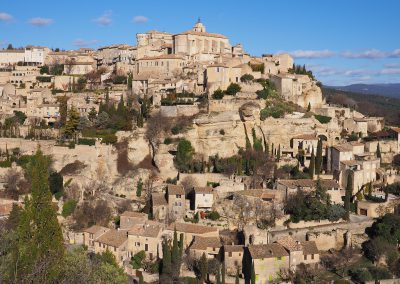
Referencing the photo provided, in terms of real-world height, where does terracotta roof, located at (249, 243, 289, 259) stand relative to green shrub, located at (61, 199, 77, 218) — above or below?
below

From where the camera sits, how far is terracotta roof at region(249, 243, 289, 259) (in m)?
30.3

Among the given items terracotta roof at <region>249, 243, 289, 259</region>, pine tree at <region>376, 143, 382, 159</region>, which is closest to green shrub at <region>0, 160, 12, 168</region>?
terracotta roof at <region>249, 243, 289, 259</region>

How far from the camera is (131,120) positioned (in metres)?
43.5

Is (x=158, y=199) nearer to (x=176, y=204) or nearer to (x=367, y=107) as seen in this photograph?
(x=176, y=204)

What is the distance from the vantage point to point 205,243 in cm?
3209

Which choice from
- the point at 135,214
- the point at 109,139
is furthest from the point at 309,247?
the point at 109,139

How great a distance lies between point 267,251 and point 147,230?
292 inches

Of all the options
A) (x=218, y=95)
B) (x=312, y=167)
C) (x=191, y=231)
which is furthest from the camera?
(x=218, y=95)

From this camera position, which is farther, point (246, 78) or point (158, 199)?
point (246, 78)

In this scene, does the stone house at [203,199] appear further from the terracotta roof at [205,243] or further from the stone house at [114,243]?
the stone house at [114,243]

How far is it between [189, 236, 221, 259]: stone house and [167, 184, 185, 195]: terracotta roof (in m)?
4.20

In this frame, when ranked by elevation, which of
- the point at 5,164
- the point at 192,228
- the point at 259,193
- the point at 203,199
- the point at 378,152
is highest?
the point at 378,152

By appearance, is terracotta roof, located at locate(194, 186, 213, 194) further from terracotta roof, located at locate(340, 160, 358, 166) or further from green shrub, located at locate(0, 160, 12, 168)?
green shrub, located at locate(0, 160, 12, 168)

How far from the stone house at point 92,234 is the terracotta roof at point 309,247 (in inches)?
484
